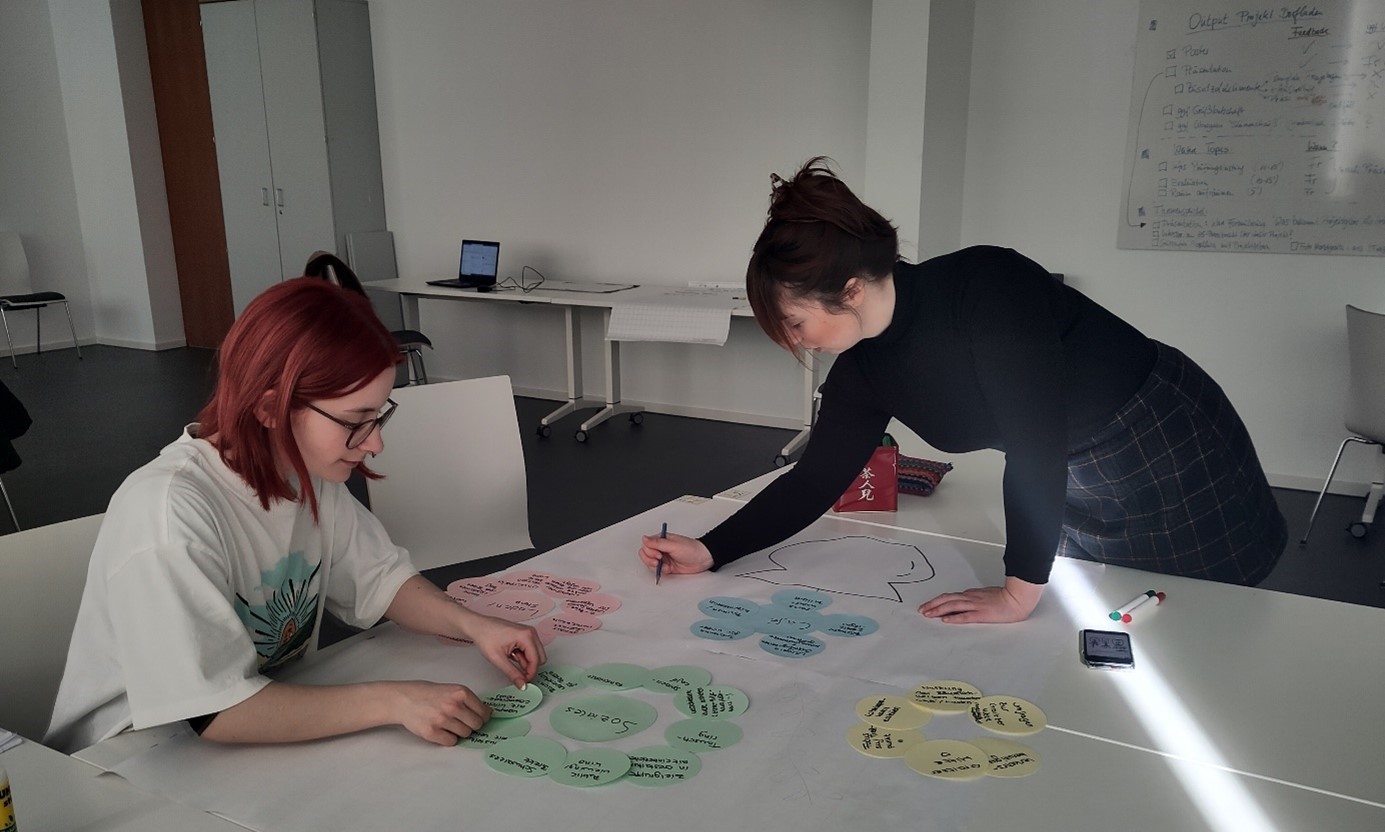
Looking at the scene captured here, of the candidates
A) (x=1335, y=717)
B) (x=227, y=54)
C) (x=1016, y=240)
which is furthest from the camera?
(x=227, y=54)

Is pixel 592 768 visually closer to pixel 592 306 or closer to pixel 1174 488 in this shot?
pixel 1174 488

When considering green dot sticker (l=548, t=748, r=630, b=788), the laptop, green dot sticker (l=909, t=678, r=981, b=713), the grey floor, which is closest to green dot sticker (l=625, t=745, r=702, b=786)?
green dot sticker (l=548, t=748, r=630, b=788)

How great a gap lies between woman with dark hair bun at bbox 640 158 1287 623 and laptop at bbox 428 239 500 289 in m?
4.08

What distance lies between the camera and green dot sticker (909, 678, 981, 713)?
46.1 inches

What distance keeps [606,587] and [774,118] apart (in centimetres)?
393

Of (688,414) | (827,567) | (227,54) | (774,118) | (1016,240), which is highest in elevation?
(227,54)

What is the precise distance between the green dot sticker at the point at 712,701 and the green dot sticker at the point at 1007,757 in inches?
10.4

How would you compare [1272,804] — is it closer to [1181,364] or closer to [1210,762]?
[1210,762]

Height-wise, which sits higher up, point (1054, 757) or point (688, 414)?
point (1054, 757)

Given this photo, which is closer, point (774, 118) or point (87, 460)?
point (87, 460)

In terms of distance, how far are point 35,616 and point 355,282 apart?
1361 millimetres

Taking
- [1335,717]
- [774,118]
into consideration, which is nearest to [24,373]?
[774,118]

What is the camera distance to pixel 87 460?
4.66 meters

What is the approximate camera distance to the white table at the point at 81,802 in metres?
0.95
